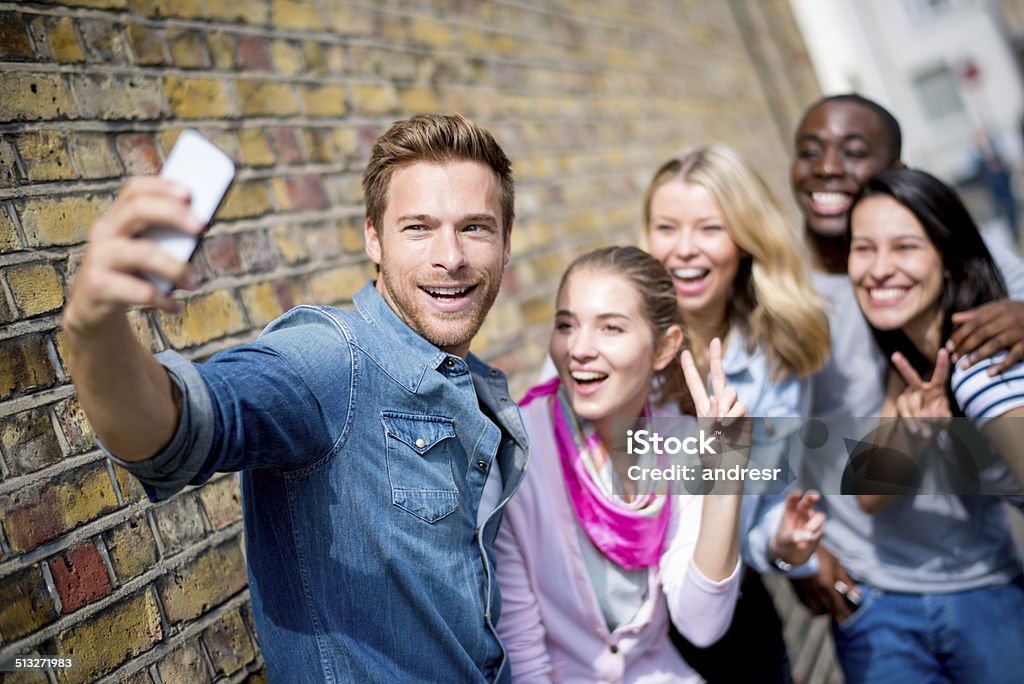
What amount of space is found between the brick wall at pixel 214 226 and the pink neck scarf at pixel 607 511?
0.79 meters

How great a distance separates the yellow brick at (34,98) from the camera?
1.57 metres

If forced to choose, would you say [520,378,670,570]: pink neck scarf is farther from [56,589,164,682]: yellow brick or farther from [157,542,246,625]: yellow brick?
[56,589,164,682]: yellow brick

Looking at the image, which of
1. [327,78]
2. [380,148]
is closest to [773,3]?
[327,78]

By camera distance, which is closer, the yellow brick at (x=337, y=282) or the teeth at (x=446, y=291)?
the teeth at (x=446, y=291)

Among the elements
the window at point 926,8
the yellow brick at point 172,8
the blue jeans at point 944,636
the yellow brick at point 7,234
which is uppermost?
the window at point 926,8

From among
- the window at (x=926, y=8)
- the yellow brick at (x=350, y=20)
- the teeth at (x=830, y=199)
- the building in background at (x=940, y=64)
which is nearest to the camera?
the yellow brick at (x=350, y=20)

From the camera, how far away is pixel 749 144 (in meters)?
5.95

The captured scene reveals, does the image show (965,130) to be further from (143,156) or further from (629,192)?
(143,156)

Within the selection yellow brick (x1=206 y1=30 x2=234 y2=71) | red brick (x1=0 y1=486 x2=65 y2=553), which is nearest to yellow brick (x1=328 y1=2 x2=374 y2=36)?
yellow brick (x1=206 y1=30 x2=234 y2=71)

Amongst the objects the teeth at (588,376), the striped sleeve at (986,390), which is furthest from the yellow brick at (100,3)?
the striped sleeve at (986,390)

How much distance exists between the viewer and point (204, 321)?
73.5 inches

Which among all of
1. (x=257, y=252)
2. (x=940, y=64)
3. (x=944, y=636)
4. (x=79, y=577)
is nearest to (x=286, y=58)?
(x=257, y=252)

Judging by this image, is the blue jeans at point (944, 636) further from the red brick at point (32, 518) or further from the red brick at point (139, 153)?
the red brick at point (139, 153)

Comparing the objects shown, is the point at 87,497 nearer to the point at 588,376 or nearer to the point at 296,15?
the point at 588,376
